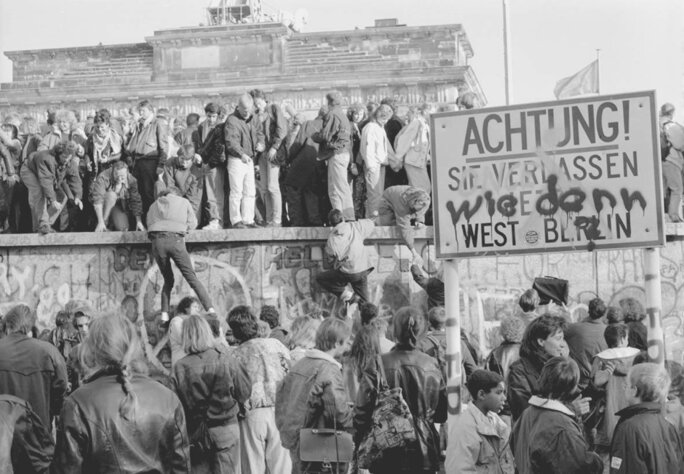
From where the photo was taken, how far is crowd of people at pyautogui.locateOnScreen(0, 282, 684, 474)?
6559 mm

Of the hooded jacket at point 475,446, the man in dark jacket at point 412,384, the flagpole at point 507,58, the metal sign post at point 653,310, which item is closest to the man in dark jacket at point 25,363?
the man in dark jacket at point 412,384

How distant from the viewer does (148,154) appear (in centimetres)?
1738

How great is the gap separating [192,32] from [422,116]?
32.0 metres

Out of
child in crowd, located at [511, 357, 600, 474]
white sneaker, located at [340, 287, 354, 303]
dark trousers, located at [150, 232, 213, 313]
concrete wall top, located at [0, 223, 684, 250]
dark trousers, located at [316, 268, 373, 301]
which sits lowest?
child in crowd, located at [511, 357, 600, 474]

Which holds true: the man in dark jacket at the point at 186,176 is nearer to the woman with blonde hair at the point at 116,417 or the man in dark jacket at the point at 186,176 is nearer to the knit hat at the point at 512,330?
the knit hat at the point at 512,330

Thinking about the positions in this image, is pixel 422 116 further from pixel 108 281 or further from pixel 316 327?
pixel 316 327

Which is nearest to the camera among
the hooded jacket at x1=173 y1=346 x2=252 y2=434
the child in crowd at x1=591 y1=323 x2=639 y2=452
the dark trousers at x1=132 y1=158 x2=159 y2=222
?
the child in crowd at x1=591 y1=323 x2=639 y2=452

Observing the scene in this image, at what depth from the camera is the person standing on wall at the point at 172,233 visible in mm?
16062

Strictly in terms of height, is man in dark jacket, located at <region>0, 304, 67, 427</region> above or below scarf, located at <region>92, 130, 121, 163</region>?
below

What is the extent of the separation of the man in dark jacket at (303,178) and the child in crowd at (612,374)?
7376mm

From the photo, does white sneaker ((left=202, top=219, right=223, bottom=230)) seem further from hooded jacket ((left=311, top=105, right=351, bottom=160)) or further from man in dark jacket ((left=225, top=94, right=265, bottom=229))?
Answer: hooded jacket ((left=311, top=105, right=351, bottom=160))

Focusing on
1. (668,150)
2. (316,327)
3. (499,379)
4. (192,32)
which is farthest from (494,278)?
(192,32)

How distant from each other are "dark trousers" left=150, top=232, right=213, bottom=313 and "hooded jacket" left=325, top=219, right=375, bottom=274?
1.77m

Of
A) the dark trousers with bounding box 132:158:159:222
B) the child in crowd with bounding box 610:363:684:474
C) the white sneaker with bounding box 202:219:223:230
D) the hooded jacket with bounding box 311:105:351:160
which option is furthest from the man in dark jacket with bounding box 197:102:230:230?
the child in crowd with bounding box 610:363:684:474
